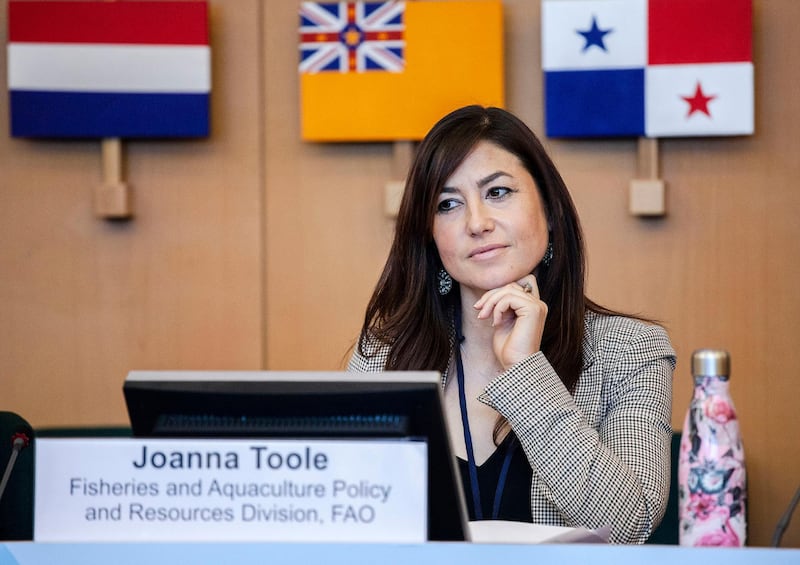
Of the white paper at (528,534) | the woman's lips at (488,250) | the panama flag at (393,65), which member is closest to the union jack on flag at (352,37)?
the panama flag at (393,65)

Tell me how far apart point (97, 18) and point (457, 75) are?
45.2 inches

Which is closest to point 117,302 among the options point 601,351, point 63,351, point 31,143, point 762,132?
point 63,351

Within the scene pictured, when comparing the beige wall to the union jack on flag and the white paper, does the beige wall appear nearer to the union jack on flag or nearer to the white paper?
the union jack on flag

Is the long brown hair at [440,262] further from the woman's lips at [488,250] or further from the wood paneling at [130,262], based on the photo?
the wood paneling at [130,262]

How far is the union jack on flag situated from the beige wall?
0.15 metres

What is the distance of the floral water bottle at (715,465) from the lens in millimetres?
1112

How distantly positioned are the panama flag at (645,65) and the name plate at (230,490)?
2.24 metres

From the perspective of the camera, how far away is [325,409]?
3.89 ft

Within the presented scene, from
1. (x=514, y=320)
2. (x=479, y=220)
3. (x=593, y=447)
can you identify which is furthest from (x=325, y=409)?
(x=479, y=220)

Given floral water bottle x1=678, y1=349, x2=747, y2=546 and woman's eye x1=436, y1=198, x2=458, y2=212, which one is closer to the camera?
floral water bottle x1=678, y1=349, x2=747, y2=546

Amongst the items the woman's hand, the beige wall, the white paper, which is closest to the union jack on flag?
the beige wall

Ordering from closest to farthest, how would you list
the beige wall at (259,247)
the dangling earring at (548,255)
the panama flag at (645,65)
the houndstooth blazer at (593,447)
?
the houndstooth blazer at (593,447) → the dangling earring at (548,255) → the panama flag at (645,65) → the beige wall at (259,247)

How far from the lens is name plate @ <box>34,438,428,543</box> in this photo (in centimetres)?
112

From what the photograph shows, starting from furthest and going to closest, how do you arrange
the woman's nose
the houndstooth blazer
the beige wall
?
the beige wall
the woman's nose
the houndstooth blazer
